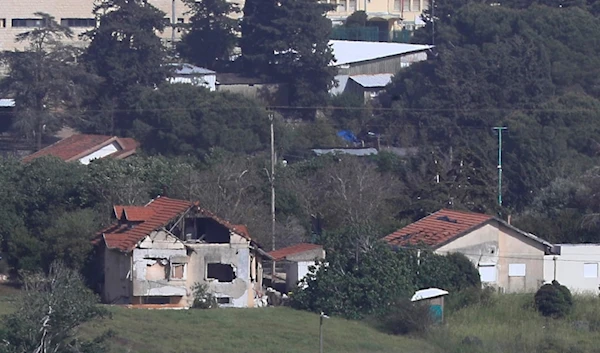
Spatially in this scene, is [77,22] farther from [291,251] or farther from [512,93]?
[291,251]

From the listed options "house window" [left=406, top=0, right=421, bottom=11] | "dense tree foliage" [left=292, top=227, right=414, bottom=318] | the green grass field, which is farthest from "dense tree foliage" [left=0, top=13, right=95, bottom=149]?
"house window" [left=406, top=0, right=421, bottom=11]

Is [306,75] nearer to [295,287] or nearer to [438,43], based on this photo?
[438,43]

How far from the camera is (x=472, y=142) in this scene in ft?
158

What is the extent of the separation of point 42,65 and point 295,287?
2180 cm

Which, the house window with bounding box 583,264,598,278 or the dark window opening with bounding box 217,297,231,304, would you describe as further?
the house window with bounding box 583,264,598,278

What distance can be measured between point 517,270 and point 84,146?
717 inches

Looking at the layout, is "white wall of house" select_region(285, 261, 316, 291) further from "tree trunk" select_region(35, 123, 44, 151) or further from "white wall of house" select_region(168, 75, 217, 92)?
"white wall of house" select_region(168, 75, 217, 92)

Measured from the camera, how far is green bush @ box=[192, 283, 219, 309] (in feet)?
93.3

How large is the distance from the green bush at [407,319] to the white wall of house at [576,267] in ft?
16.8

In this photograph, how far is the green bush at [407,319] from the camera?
26.7m

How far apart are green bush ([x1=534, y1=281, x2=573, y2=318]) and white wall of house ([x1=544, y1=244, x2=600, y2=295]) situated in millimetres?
2374

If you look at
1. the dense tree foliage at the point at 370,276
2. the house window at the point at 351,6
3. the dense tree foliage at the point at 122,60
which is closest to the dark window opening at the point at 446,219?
the dense tree foliage at the point at 370,276

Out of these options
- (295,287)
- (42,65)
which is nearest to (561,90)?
(42,65)

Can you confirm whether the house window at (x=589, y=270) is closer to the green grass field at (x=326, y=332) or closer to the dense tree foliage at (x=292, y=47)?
the green grass field at (x=326, y=332)
